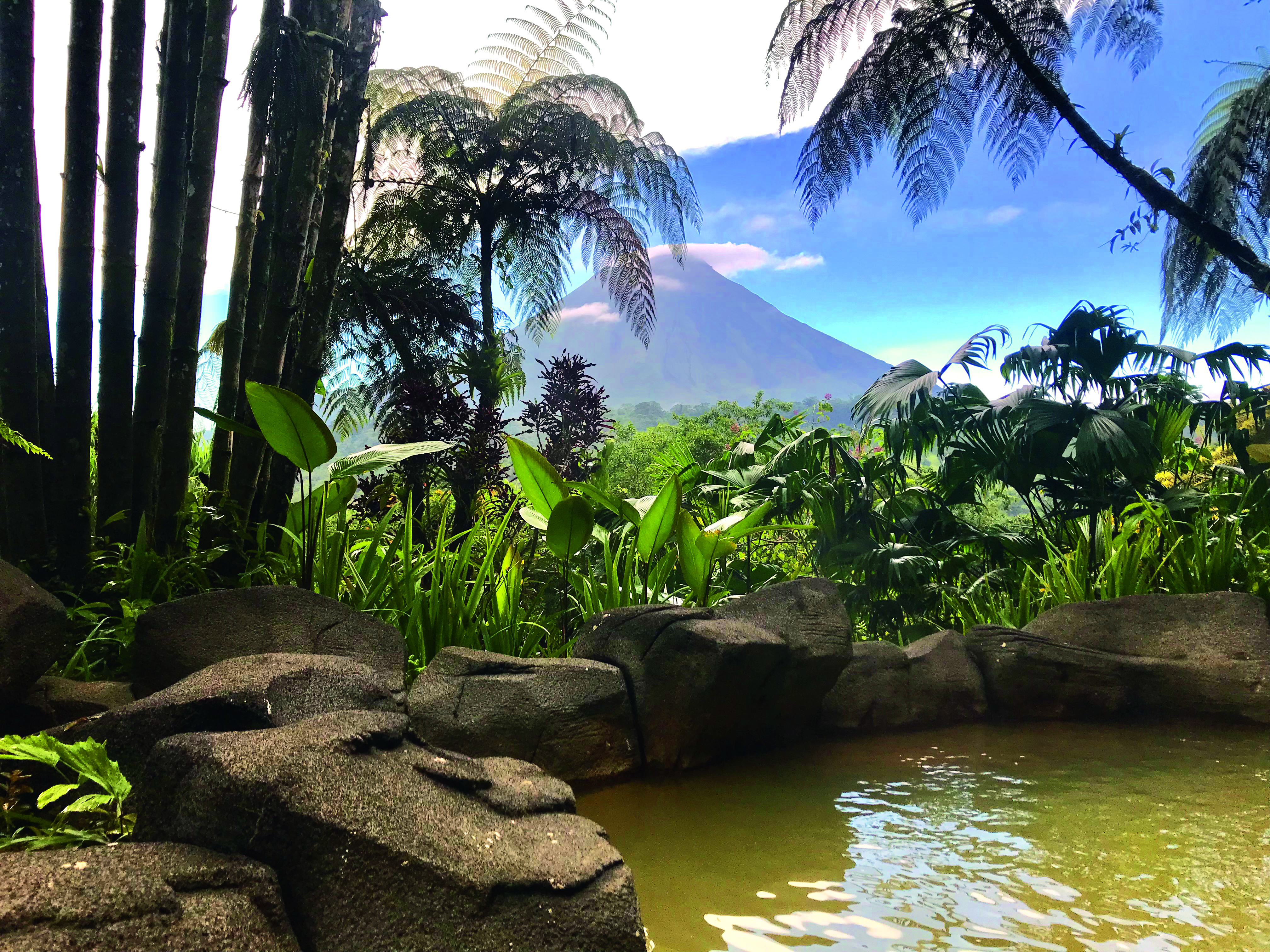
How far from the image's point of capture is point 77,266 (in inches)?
97.8

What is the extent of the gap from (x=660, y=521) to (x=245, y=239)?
2631mm

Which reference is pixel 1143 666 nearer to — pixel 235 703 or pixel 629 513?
pixel 629 513

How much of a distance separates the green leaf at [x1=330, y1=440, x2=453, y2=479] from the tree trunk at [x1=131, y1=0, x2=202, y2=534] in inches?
24.7

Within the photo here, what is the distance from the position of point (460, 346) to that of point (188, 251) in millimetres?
5560

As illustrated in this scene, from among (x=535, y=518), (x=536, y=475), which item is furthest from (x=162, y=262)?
(x=535, y=518)

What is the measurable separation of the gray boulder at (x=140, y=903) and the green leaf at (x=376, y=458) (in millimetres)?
1687

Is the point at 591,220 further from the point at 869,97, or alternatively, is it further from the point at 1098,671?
the point at 1098,671

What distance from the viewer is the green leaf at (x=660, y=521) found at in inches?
119

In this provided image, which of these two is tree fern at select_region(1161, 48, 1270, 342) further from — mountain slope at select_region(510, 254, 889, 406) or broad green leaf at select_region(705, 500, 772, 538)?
mountain slope at select_region(510, 254, 889, 406)

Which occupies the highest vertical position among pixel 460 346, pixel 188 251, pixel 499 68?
pixel 499 68

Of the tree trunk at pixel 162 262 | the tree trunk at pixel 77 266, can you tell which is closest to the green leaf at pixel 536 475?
the tree trunk at pixel 162 262

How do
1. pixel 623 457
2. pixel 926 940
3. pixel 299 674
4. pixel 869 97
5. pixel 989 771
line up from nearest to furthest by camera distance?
pixel 926 940
pixel 299 674
pixel 989 771
pixel 869 97
pixel 623 457

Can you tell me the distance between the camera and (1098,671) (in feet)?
9.87

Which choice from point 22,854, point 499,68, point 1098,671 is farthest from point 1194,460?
point 499,68
